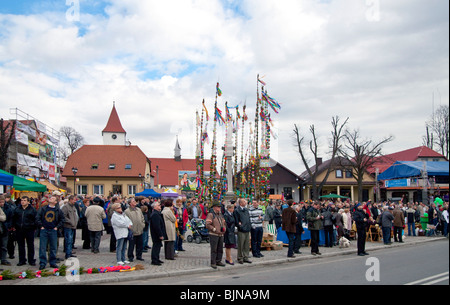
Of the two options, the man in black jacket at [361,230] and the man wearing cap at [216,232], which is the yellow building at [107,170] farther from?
the man wearing cap at [216,232]

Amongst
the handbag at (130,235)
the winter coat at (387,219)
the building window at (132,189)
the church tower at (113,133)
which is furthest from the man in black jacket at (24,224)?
the church tower at (113,133)

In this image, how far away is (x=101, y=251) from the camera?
45.6 ft

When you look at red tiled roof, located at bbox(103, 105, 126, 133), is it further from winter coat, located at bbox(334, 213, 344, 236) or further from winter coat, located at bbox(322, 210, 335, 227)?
winter coat, located at bbox(322, 210, 335, 227)

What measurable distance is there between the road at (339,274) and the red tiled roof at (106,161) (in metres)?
50.1

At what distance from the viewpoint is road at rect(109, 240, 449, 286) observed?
856 cm

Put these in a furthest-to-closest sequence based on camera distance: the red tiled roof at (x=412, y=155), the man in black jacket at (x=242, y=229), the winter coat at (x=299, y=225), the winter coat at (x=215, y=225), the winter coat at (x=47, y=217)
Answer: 1. the red tiled roof at (x=412, y=155)
2. the winter coat at (x=299, y=225)
3. the man in black jacket at (x=242, y=229)
4. the winter coat at (x=215, y=225)
5. the winter coat at (x=47, y=217)

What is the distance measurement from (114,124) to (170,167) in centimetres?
1525

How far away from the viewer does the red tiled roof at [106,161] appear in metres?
59.3

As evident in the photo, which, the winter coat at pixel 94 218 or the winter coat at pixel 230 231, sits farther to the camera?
the winter coat at pixel 94 218

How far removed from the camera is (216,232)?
11.0 meters

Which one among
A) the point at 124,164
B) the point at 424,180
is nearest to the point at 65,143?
the point at 124,164

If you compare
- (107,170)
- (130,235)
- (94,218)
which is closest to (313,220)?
(130,235)

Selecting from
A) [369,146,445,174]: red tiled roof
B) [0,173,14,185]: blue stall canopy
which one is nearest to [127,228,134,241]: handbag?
[0,173,14,185]: blue stall canopy

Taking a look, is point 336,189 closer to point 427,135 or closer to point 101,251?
point 427,135
